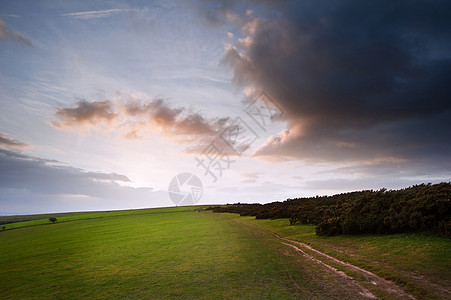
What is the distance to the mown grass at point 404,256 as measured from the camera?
8738 mm

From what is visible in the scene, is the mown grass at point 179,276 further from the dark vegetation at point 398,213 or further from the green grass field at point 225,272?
the dark vegetation at point 398,213

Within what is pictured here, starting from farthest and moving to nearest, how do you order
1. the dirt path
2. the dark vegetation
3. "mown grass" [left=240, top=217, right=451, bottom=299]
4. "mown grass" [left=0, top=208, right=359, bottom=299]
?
the dark vegetation
"mown grass" [left=0, top=208, right=359, bottom=299]
"mown grass" [left=240, top=217, right=451, bottom=299]
the dirt path

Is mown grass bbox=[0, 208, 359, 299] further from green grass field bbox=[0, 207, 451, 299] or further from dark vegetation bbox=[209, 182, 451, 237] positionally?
dark vegetation bbox=[209, 182, 451, 237]

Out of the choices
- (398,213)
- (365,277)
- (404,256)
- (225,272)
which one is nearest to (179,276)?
(225,272)

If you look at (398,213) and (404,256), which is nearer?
(404,256)

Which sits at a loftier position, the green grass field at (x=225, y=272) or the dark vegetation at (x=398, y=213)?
the dark vegetation at (x=398, y=213)

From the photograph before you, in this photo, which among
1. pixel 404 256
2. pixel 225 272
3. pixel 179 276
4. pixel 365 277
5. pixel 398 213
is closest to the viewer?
pixel 365 277

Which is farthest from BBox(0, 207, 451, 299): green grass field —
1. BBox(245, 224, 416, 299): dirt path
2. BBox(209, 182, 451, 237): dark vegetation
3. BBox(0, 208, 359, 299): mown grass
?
BBox(209, 182, 451, 237): dark vegetation

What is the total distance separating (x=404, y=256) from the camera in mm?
11828

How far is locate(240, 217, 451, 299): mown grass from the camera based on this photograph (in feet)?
28.7

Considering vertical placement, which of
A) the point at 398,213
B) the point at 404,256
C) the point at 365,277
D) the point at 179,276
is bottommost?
the point at 179,276

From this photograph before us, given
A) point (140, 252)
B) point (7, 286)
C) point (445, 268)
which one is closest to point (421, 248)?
point (445, 268)

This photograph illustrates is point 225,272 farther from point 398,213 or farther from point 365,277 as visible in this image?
point 398,213

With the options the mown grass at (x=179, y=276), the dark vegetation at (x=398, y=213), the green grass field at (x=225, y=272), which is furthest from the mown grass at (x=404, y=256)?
the mown grass at (x=179, y=276)
